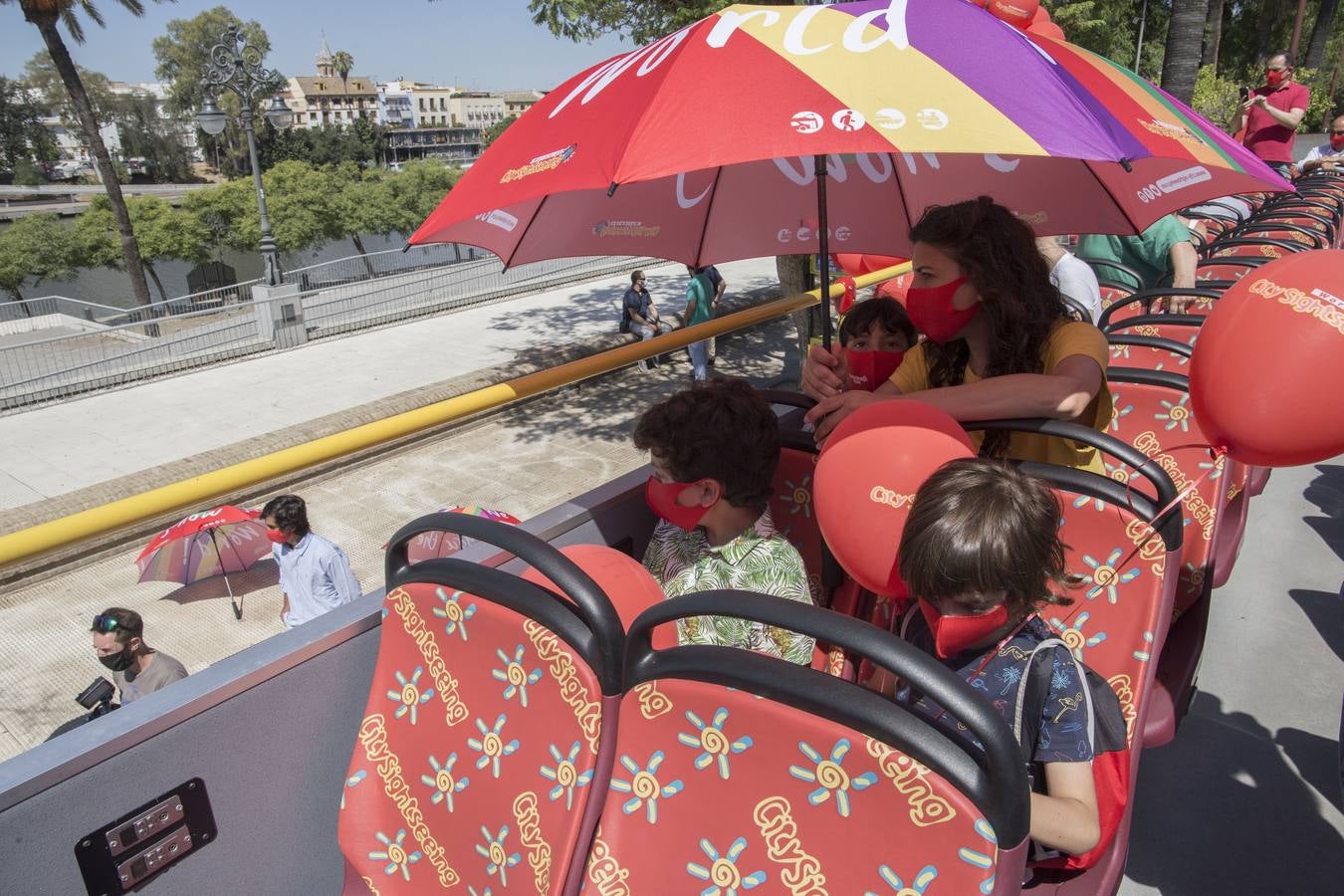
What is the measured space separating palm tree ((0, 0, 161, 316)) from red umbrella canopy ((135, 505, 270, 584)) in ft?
86.9

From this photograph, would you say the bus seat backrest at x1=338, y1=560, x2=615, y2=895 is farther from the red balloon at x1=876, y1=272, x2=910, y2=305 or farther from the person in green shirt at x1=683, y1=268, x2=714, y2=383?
the person in green shirt at x1=683, y1=268, x2=714, y2=383

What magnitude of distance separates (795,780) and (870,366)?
1506 mm

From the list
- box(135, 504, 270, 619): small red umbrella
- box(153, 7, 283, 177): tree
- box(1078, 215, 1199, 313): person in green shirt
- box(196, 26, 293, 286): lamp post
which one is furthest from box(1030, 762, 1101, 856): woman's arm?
box(153, 7, 283, 177): tree

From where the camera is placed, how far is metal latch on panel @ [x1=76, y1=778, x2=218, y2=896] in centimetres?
151

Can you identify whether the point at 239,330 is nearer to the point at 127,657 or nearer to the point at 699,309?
the point at 699,309

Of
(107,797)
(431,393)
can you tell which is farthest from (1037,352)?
(431,393)

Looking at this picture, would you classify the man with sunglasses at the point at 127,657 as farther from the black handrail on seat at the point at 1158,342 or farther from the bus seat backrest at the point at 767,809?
the black handrail on seat at the point at 1158,342

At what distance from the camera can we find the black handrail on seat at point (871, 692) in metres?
1.01

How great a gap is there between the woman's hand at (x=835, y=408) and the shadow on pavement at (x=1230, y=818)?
1.59 m

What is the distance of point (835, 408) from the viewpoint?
6.64ft

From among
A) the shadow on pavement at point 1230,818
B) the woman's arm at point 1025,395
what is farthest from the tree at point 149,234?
the shadow on pavement at point 1230,818

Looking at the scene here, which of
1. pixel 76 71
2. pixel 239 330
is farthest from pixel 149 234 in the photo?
pixel 239 330

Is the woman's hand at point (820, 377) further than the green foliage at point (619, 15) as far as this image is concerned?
No

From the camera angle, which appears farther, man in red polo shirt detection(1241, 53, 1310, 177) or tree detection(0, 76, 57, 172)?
tree detection(0, 76, 57, 172)
